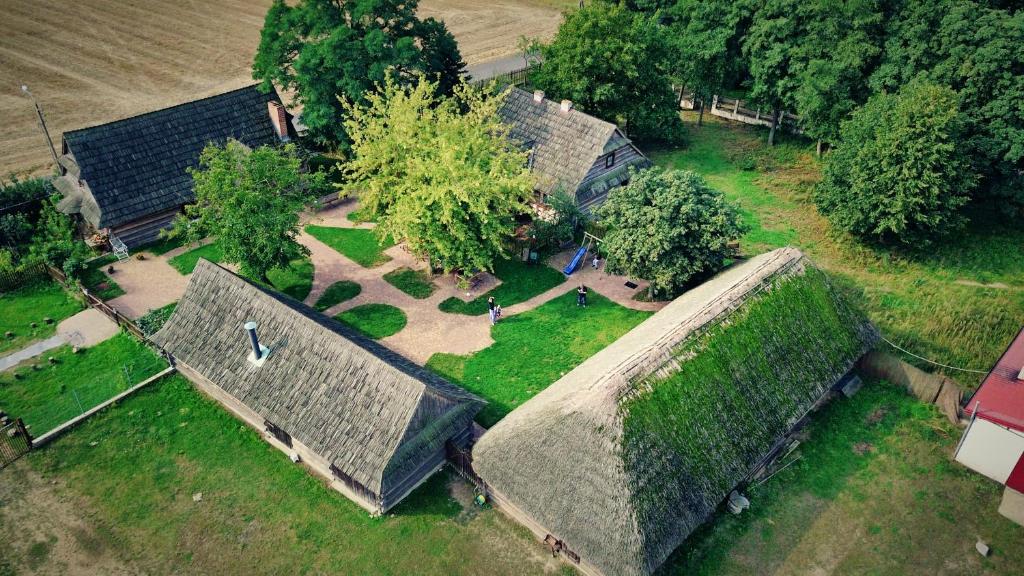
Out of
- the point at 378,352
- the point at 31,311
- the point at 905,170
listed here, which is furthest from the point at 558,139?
the point at 31,311

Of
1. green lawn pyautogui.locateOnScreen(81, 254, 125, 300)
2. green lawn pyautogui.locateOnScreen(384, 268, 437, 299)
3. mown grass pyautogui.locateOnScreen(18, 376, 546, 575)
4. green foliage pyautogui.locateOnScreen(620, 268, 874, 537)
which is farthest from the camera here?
green lawn pyautogui.locateOnScreen(384, 268, 437, 299)

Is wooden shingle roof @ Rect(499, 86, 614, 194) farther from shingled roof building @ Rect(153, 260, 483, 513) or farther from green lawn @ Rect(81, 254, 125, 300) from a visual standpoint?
green lawn @ Rect(81, 254, 125, 300)

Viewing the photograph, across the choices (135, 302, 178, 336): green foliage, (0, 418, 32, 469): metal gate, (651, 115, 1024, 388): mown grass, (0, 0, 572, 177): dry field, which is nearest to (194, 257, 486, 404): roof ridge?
(135, 302, 178, 336): green foliage

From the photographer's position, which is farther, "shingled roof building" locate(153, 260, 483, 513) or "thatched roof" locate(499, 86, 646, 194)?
"thatched roof" locate(499, 86, 646, 194)

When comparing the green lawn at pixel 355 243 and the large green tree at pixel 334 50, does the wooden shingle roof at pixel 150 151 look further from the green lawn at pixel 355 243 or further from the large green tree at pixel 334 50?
the green lawn at pixel 355 243

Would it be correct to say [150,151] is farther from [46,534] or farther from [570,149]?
[570,149]

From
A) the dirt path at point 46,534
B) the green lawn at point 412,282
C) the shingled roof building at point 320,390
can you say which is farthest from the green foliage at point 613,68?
the dirt path at point 46,534

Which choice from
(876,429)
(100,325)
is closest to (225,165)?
(100,325)
